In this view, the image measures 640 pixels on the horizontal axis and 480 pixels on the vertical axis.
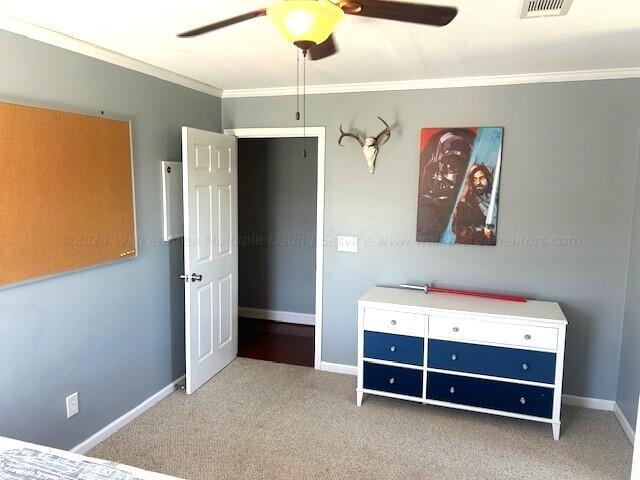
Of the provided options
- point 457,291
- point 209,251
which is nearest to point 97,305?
point 209,251

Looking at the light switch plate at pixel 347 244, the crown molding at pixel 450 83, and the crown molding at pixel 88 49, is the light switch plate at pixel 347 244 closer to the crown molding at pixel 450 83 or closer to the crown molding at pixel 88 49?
the crown molding at pixel 450 83

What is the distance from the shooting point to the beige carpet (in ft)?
8.38

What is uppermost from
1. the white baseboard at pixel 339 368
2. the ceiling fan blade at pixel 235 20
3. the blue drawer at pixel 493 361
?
the ceiling fan blade at pixel 235 20

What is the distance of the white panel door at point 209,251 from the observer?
3223 millimetres

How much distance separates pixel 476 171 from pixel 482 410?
1590mm

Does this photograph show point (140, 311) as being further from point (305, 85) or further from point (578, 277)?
point (578, 277)

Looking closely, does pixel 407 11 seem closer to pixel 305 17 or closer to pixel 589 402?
pixel 305 17

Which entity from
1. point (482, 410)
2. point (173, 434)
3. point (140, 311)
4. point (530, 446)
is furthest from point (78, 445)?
point (530, 446)

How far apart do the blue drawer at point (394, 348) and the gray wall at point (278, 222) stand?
6.07 feet

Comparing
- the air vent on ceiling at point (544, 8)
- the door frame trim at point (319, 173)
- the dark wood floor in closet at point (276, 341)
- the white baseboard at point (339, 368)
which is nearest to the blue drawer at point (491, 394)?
the white baseboard at point (339, 368)

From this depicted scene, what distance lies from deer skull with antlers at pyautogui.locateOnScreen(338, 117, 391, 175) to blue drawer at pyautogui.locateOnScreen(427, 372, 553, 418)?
1.56 metres

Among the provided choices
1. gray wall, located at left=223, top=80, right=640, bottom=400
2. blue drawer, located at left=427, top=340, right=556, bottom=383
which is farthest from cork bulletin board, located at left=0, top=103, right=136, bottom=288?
blue drawer, located at left=427, top=340, right=556, bottom=383

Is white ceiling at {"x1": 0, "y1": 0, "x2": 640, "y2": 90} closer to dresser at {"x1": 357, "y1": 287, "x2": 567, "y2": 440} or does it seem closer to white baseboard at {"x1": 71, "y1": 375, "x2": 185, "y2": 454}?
dresser at {"x1": 357, "y1": 287, "x2": 567, "y2": 440}

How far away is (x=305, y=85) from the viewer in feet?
11.7
